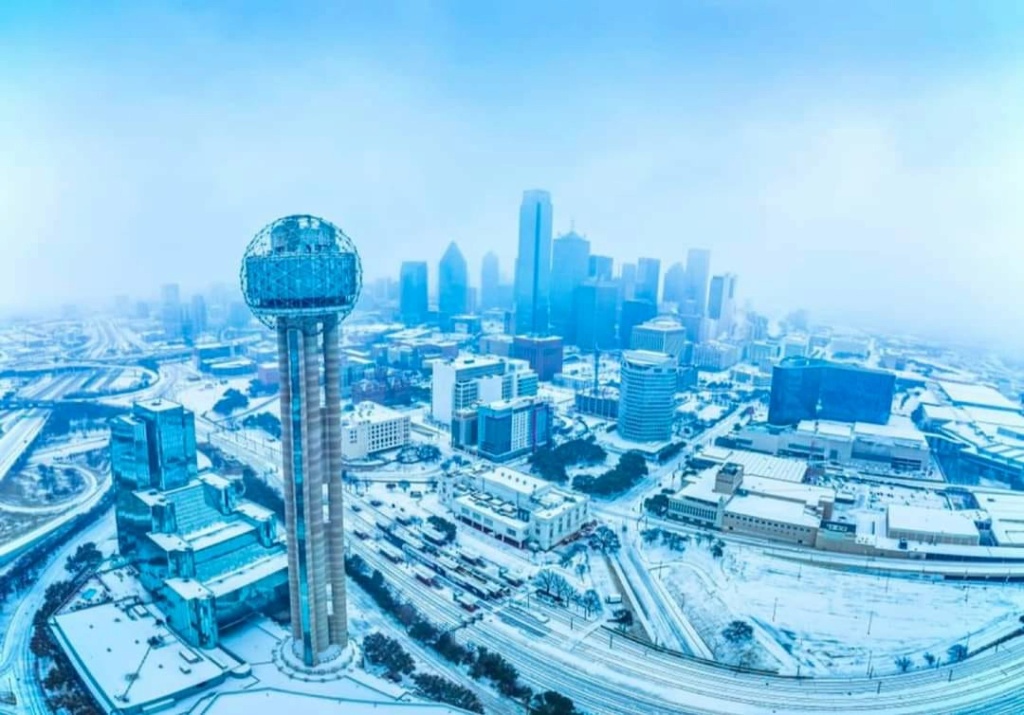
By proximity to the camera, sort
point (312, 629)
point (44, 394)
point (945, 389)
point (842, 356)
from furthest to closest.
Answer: point (842, 356)
point (945, 389)
point (44, 394)
point (312, 629)

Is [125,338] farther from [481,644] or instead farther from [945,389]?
[945,389]

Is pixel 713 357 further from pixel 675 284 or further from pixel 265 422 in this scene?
pixel 265 422

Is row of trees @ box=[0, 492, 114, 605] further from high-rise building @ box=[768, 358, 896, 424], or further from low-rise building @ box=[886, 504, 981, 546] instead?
high-rise building @ box=[768, 358, 896, 424]

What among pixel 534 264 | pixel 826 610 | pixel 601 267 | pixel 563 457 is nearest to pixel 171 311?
pixel 534 264

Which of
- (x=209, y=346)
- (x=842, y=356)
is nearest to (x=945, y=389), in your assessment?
(x=842, y=356)

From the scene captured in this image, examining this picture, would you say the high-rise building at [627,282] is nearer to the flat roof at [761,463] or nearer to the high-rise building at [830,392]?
the high-rise building at [830,392]

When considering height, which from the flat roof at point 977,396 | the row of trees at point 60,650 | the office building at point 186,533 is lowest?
the row of trees at point 60,650

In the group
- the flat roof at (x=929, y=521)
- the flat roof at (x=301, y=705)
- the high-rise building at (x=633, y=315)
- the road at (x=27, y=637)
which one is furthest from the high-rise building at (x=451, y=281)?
the flat roof at (x=301, y=705)

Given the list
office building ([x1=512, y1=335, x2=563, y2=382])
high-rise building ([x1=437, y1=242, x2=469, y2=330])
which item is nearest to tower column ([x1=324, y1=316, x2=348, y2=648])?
office building ([x1=512, y1=335, x2=563, y2=382])
